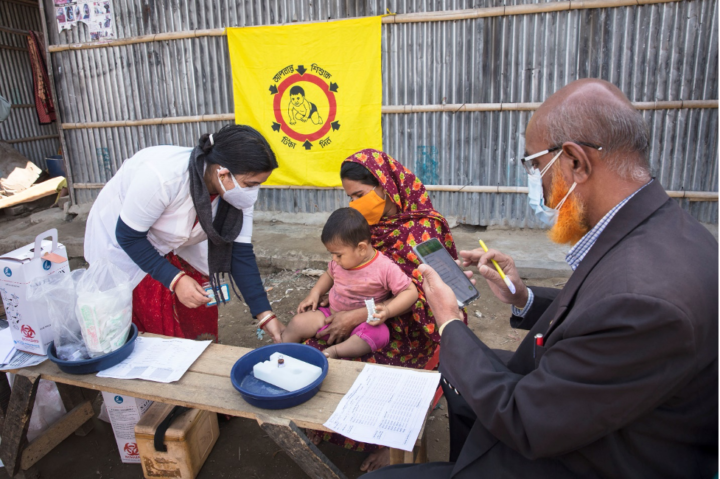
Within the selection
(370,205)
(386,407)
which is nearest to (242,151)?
(370,205)

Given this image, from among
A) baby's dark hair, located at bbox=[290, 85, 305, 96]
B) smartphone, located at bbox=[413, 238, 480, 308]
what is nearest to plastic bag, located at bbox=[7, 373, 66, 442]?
smartphone, located at bbox=[413, 238, 480, 308]

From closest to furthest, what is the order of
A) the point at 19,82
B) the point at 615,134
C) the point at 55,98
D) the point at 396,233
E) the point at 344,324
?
the point at 615,134 < the point at 344,324 < the point at 396,233 < the point at 55,98 < the point at 19,82

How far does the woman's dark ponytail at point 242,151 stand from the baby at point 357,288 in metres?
0.53

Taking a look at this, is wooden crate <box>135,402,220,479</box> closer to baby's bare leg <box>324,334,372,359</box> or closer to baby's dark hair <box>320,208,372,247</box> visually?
baby's bare leg <box>324,334,372,359</box>

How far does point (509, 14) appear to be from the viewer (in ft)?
17.4

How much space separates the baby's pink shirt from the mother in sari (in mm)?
104

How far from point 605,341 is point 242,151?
5.93ft

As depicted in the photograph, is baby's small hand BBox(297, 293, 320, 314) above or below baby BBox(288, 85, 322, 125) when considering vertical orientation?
below

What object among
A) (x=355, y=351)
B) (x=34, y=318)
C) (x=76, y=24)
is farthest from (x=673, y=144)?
(x=76, y=24)

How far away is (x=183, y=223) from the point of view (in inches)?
102

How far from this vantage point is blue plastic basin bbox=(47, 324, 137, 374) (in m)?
2.04

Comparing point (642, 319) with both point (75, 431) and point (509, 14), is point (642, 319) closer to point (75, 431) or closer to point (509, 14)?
point (75, 431)

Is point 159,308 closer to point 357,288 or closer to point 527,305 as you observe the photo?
point 357,288

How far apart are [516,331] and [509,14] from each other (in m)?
3.57
